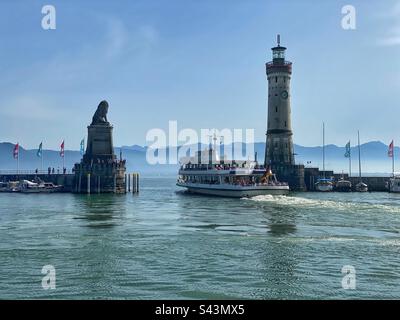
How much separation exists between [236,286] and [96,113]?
97381 mm

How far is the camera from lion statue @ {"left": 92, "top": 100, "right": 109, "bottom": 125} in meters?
115

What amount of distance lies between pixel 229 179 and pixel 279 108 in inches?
1186

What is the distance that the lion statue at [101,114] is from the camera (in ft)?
376

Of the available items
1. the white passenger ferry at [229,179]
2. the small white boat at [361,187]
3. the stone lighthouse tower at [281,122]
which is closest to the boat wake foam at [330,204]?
the white passenger ferry at [229,179]

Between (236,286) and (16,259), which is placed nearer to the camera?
(236,286)

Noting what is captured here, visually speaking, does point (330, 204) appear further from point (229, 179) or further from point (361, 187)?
point (361, 187)

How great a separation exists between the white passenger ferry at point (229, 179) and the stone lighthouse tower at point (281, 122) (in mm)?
12614

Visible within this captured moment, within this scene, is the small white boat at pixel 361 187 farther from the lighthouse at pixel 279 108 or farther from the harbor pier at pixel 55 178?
the harbor pier at pixel 55 178

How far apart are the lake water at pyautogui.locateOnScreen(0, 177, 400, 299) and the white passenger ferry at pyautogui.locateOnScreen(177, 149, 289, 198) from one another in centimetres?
3289

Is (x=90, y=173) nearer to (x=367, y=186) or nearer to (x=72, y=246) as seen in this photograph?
(x=367, y=186)

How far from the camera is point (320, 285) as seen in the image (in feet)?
77.5

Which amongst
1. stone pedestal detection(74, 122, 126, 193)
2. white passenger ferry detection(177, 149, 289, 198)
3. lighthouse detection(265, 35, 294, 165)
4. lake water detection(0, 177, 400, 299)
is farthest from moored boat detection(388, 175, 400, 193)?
stone pedestal detection(74, 122, 126, 193)
